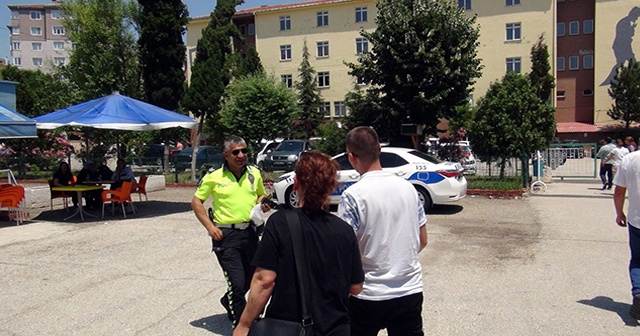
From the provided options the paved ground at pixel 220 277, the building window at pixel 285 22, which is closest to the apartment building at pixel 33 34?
the building window at pixel 285 22

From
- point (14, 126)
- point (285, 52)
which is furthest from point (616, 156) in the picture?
point (285, 52)

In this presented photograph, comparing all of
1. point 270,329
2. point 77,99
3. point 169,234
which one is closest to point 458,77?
point 169,234

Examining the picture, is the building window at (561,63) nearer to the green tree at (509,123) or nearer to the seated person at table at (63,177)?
the green tree at (509,123)

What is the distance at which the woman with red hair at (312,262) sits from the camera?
2.64 meters

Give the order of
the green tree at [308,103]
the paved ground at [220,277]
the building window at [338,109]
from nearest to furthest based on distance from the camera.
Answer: the paved ground at [220,277]
the green tree at [308,103]
the building window at [338,109]

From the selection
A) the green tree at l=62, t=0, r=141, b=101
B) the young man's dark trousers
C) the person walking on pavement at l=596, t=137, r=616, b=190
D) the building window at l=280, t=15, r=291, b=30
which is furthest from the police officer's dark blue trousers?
the building window at l=280, t=15, r=291, b=30

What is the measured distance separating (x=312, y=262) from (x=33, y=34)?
10722 centimetres

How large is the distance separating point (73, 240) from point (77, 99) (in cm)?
1879

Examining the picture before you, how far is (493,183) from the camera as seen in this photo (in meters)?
16.0

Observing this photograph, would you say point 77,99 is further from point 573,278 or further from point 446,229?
point 573,278

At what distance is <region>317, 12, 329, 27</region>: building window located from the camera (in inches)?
1880

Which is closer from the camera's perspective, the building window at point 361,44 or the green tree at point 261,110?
the green tree at point 261,110

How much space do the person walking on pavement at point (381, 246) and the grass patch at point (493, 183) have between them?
42.0ft

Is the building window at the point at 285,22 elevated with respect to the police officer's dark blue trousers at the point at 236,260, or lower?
elevated
